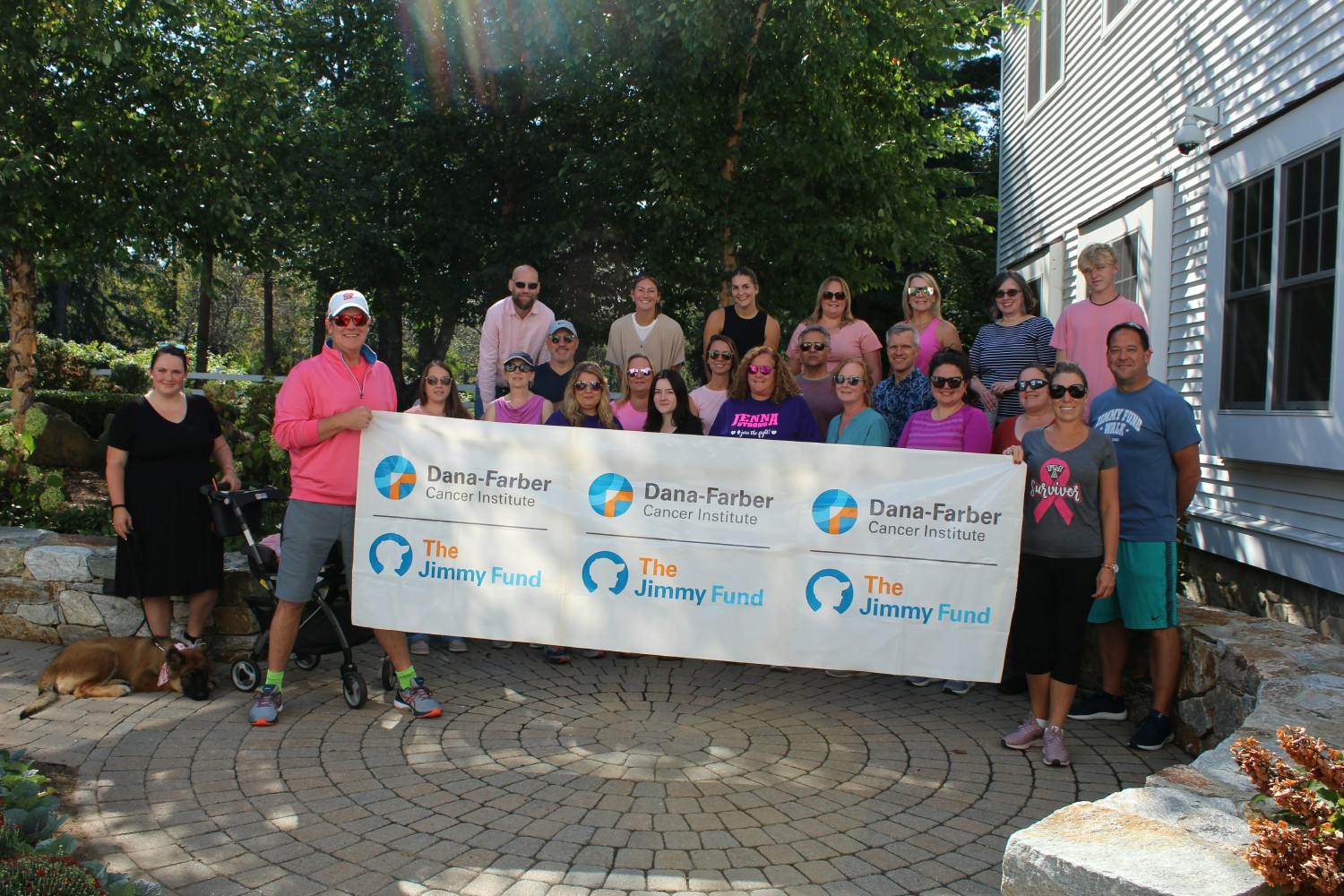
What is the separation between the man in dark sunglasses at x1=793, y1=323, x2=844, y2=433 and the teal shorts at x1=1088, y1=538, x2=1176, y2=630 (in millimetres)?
2011

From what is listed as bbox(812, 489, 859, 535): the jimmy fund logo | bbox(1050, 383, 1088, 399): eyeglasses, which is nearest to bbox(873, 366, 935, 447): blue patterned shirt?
bbox(812, 489, 859, 535): the jimmy fund logo

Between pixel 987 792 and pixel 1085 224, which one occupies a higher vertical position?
pixel 1085 224

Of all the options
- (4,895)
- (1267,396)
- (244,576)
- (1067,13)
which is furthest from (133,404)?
(1067,13)

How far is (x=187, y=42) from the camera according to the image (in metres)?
8.76

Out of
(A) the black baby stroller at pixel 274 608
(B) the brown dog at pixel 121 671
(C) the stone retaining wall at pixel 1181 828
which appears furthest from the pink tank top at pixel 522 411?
(C) the stone retaining wall at pixel 1181 828

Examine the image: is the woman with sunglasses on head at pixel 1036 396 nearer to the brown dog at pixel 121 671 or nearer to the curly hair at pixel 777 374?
the curly hair at pixel 777 374

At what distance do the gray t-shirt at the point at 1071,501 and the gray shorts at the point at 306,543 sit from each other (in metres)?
3.35

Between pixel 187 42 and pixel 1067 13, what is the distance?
31.7ft

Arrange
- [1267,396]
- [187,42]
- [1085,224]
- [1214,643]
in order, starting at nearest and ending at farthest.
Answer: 1. [1214,643]
2. [1267,396]
3. [187,42]
4. [1085,224]

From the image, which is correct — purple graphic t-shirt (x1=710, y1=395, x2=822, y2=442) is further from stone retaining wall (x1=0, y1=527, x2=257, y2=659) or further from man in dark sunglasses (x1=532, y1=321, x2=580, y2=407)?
stone retaining wall (x1=0, y1=527, x2=257, y2=659)

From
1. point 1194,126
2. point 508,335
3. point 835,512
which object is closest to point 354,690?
point 835,512

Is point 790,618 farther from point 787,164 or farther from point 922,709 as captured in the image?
point 787,164

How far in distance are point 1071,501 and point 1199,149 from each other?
16.7 ft

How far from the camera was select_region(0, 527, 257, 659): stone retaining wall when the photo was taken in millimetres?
6062
